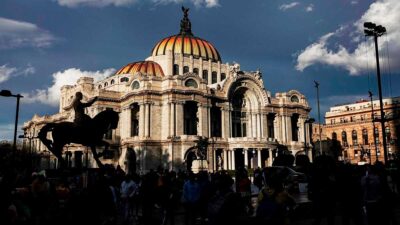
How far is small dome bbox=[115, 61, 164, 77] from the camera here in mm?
70500

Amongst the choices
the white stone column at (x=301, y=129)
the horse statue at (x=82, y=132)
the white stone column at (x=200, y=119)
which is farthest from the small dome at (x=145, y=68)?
the horse statue at (x=82, y=132)

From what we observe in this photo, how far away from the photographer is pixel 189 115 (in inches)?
2507

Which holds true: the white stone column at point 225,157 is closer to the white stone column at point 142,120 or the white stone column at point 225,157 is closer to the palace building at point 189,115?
the palace building at point 189,115

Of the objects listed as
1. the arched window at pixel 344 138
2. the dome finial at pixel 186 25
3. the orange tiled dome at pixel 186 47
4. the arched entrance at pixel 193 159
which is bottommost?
the arched entrance at pixel 193 159

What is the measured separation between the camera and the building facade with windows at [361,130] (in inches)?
3076

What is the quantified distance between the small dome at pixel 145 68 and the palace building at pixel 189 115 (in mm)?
176

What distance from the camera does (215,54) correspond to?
81.5 m

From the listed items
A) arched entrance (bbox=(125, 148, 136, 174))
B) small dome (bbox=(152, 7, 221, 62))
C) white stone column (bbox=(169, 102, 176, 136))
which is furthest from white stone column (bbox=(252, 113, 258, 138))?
arched entrance (bbox=(125, 148, 136, 174))

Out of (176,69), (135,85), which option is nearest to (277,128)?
(176,69)

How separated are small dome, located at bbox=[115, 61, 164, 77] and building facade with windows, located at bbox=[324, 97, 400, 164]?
40988 millimetres

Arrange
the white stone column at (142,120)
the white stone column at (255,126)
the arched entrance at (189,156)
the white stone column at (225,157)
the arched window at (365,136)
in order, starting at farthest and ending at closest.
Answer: the arched window at (365,136) < the white stone column at (255,126) < the white stone column at (225,157) < the white stone column at (142,120) < the arched entrance at (189,156)

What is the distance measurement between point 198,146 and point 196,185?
40911mm

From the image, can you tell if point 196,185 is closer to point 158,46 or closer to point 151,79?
point 151,79

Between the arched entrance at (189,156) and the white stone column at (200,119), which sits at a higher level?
the white stone column at (200,119)
